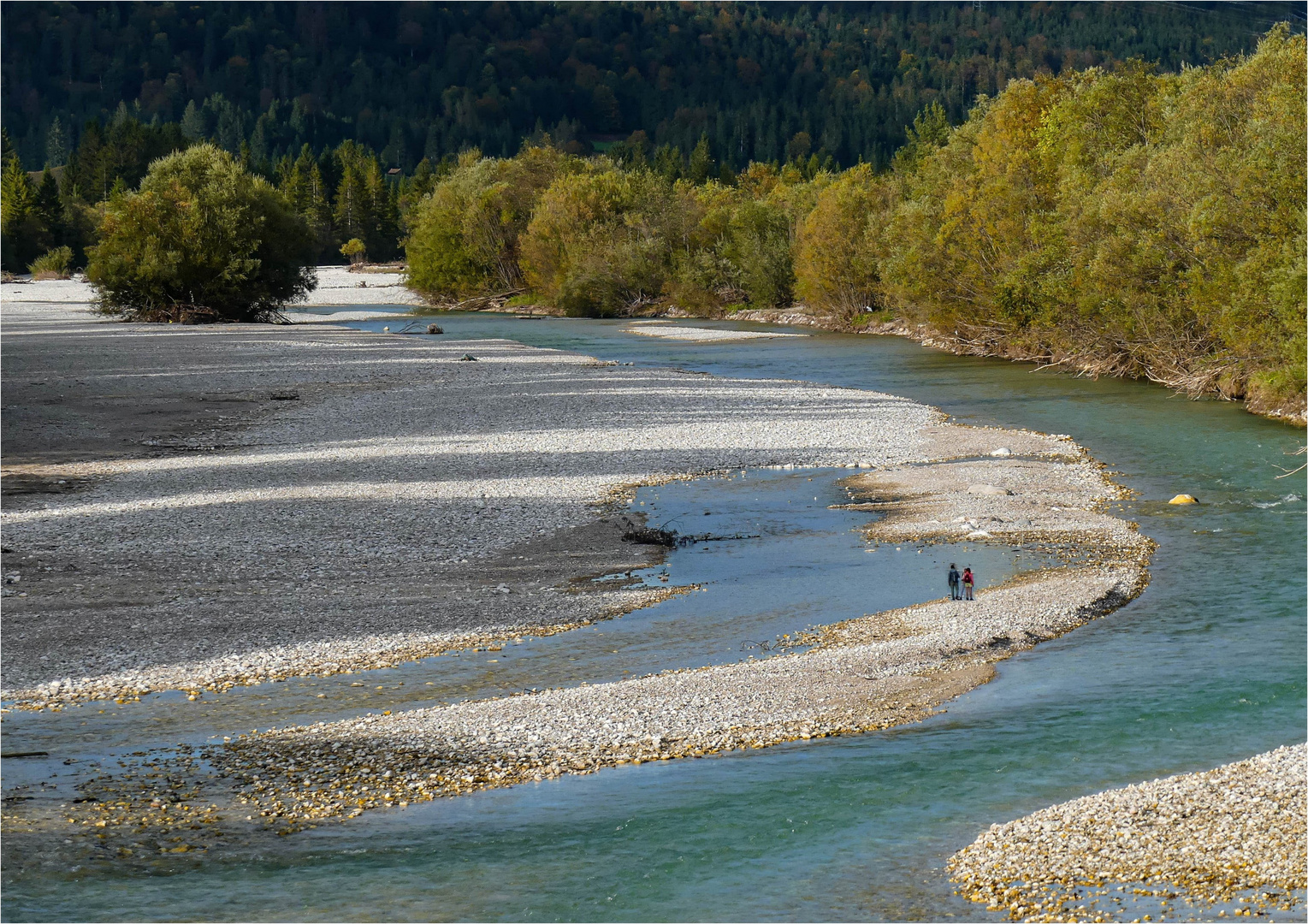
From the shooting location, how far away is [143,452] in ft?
106

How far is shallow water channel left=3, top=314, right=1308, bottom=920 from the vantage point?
11.2m

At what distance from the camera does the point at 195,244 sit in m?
78.2

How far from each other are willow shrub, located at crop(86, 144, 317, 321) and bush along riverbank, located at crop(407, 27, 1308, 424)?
25158mm

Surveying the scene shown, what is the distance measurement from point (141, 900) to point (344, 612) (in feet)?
27.1

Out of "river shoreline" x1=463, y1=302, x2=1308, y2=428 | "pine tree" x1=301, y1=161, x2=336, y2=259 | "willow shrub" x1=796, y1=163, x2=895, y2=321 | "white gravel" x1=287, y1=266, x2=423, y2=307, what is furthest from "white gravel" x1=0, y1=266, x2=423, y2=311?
"willow shrub" x1=796, y1=163, x2=895, y2=321

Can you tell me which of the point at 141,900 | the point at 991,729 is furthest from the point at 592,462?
the point at 141,900


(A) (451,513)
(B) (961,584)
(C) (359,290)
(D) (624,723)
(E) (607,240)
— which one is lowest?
(D) (624,723)

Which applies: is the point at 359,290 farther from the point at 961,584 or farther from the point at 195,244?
the point at 961,584

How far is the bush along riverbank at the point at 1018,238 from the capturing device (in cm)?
4056

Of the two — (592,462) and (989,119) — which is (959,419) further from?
(989,119)

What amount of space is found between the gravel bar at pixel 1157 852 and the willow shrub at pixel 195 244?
73795mm

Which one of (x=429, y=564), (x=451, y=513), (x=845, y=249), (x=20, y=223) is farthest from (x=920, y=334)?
(x=20, y=223)

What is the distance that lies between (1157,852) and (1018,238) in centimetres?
5142

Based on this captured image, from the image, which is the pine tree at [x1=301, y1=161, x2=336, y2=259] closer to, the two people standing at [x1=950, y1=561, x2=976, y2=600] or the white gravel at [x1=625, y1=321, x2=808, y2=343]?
the white gravel at [x1=625, y1=321, x2=808, y2=343]
